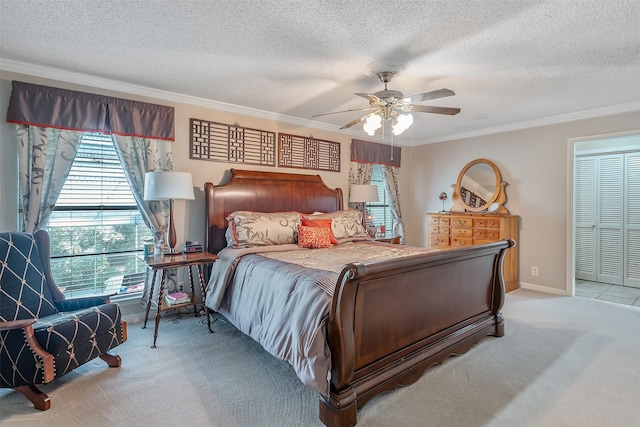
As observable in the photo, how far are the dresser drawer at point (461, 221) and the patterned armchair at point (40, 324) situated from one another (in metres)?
4.50

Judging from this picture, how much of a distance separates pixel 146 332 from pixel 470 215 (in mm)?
4463

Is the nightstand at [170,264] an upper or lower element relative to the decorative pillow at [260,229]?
lower

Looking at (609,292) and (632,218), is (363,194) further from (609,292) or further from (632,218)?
(632,218)

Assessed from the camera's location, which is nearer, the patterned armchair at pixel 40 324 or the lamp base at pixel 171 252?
the patterned armchair at pixel 40 324

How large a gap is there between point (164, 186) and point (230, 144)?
1156 millimetres

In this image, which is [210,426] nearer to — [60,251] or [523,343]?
[60,251]

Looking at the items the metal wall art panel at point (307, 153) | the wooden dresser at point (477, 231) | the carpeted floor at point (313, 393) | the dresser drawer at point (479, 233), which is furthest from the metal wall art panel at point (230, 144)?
the dresser drawer at point (479, 233)

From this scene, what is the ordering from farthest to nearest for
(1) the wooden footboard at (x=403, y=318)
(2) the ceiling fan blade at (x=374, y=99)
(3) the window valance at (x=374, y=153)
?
(3) the window valance at (x=374, y=153), (2) the ceiling fan blade at (x=374, y=99), (1) the wooden footboard at (x=403, y=318)

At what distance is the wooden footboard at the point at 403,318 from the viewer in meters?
1.83

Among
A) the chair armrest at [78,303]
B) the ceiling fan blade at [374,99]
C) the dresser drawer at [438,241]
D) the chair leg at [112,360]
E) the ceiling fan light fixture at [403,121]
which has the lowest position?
the chair leg at [112,360]

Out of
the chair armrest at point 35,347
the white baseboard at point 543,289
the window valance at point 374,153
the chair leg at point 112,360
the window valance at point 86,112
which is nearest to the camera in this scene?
the chair armrest at point 35,347

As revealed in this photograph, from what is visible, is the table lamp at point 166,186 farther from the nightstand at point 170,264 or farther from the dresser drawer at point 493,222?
A: the dresser drawer at point 493,222

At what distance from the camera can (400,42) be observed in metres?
2.42

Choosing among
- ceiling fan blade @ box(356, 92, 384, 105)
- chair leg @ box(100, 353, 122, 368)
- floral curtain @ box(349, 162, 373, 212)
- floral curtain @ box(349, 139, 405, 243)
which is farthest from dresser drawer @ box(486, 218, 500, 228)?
chair leg @ box(100, 353, 122, 368)
